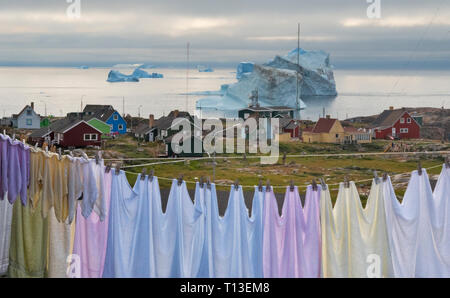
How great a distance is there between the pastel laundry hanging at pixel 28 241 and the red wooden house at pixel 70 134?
20.0 feet

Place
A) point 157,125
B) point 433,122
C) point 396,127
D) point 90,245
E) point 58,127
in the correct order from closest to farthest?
point 90,245 → point 58,127 → point 157,125 → point 396,127 → point 433,122

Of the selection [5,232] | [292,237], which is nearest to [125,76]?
[5,232]

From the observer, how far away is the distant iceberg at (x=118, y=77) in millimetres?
29597

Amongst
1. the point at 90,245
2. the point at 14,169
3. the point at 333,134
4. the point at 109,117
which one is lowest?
the point at 90,245

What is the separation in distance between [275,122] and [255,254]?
1131 cm

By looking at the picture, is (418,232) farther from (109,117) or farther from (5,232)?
(109,117)

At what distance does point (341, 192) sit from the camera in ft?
16.5

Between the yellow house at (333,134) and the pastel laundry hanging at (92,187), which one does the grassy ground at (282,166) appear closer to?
the yellow house at (333,134)

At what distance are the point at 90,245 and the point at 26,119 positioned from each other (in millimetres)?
9354

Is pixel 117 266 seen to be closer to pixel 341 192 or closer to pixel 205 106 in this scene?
pixel 341 192

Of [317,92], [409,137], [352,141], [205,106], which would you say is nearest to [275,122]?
[352,141]

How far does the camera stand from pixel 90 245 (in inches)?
207

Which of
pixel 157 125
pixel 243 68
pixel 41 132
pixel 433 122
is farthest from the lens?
pixel 243 68

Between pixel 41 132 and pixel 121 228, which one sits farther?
pixel 41 132
